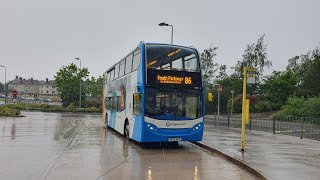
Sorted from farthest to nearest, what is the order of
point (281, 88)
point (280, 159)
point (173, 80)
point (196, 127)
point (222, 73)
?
point (222, 73) < point (281, 88) < point (196, 127) < point (173, 80) < point (280, 159)

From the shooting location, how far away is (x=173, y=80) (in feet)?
55.1

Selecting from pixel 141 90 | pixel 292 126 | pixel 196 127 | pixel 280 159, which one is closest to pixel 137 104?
pixel 141 90

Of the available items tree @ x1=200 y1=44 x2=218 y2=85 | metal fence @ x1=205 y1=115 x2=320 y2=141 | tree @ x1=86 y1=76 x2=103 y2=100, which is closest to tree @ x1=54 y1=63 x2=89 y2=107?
tree @ x1=86 y1=76 x2=103 y2=100

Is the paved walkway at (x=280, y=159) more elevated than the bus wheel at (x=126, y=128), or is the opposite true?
the bus wheel at (x=126, y=128)

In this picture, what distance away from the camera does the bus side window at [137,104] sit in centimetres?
1692

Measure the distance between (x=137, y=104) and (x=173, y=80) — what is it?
1.85 metres

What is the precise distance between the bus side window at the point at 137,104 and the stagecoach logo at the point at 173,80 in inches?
43.4

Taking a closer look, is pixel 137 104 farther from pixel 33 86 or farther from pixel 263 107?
pixel 33 86

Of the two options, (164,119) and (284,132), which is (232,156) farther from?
(284,132)

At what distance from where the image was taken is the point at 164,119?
16.6 metres

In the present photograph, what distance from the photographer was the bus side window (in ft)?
55.5

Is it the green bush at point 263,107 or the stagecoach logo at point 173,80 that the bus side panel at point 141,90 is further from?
the green bush at point 263,107

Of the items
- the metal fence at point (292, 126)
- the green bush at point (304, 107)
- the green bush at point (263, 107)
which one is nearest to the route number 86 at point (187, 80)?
the metal fence at point (292, 126)

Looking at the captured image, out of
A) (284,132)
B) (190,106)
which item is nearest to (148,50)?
(190,106)
